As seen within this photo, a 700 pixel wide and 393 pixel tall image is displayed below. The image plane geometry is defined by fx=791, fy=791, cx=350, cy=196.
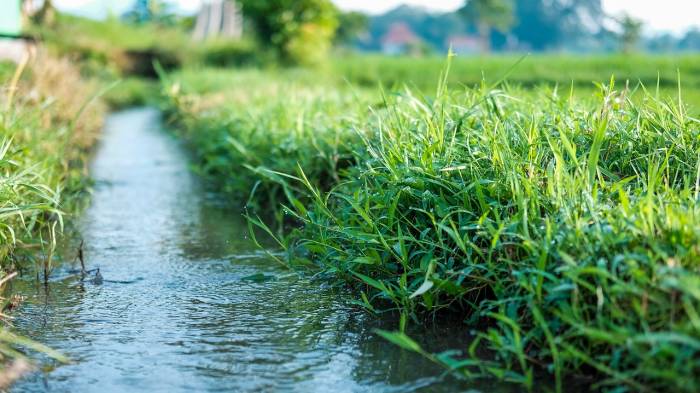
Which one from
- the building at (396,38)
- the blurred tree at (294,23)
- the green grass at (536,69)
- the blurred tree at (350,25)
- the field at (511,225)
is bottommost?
the building at (396,38)

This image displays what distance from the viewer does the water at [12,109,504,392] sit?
2.29 metres

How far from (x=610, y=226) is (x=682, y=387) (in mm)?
589

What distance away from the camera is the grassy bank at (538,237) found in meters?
2.06

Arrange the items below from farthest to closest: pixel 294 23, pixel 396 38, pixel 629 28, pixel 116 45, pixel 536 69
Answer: pixel 396 38 < pixel 629 28 < pixel 116 45 < pixel 536 69 < pixel 294 23

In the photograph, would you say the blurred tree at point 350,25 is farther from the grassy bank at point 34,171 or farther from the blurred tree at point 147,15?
the grassy bank at point 34,171

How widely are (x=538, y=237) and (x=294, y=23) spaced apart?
748 inches

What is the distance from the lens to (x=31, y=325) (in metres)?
2.76

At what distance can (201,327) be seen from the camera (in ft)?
9.06

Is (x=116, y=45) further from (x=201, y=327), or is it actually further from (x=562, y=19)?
(x=562, y=19)

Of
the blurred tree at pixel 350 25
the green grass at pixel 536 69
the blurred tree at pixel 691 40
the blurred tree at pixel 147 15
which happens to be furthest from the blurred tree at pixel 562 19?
the green grass at pixel 536 69

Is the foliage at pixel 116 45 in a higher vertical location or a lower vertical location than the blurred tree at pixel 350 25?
higher

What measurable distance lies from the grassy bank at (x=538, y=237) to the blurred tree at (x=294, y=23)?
1682 centimetres

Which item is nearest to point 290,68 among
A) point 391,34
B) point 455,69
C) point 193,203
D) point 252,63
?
point 252,63

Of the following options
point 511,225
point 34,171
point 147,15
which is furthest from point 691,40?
point 511,225
